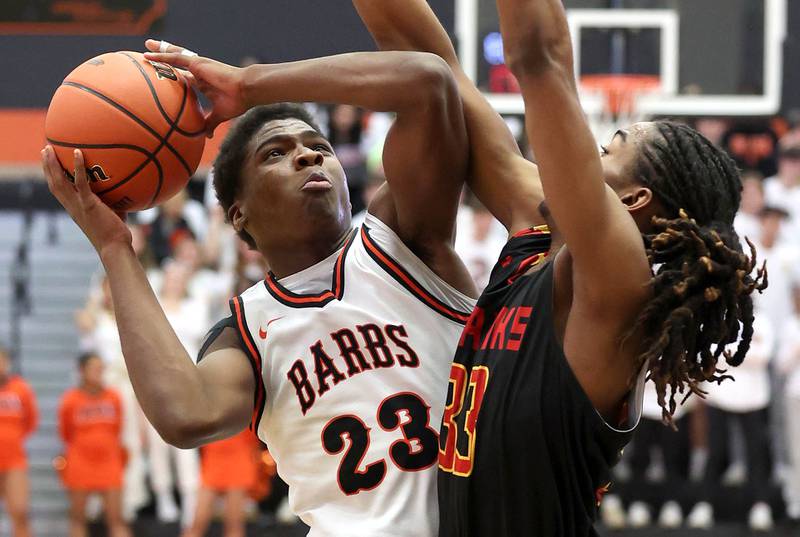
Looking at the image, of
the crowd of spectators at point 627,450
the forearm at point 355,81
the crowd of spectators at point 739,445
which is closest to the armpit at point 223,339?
the forearm at point 355,81

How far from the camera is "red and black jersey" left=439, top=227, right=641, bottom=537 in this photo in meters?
2.70

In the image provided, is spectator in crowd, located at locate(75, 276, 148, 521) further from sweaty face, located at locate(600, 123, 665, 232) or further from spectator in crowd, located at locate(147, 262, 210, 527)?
sweaty face, located at locate(600, 123, 665, 232)

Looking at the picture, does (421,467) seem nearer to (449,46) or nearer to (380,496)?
(380,496)

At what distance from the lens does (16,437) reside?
859cm

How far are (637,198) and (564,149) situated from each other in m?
0.31

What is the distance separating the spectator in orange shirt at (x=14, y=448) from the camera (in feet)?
28.1

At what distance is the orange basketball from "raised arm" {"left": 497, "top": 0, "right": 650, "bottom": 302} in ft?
2.84

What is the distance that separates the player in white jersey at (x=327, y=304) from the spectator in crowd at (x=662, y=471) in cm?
535

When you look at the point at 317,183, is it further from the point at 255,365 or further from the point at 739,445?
the point at 739,445

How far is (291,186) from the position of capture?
3.23m

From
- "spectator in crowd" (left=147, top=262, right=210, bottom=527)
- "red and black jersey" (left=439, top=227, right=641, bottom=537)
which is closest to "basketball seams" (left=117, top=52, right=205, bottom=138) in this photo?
"red and black jersey" (left=439, top=227, right=641, bottom=537)

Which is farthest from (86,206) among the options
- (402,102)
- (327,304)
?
(402,102)

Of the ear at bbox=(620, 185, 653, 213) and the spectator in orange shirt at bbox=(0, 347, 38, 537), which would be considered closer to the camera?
the ear at bbox=(620, 185, 653, 213)

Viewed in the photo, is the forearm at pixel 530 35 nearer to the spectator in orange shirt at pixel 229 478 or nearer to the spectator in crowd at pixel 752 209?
the spectator in orange shirt at pixel 229 478
